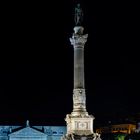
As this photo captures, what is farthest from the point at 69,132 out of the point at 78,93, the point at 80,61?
the point at 80,61

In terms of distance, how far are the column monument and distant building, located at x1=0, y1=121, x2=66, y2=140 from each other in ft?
136

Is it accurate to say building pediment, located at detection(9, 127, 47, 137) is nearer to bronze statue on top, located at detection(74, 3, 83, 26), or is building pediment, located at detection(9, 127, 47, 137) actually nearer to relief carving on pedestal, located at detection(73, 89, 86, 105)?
relief carving on pedestal, located at detection(73, 89, 86, 105)

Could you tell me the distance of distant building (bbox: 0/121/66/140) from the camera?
7350cm

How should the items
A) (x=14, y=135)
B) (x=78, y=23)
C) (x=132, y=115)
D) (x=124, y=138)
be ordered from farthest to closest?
(x=132, y=115) → (x=14, y=135) → (x=124, y=138) → (x=78, y=23)

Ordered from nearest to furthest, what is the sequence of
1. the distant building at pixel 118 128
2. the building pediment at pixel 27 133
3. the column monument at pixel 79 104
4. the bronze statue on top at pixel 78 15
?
1. the column monument at pixel 79 104
2. the bronze statue on top at pixel 78 15
3. the building pediment at pixel 27 133
4. the distant building at pixel 118 128

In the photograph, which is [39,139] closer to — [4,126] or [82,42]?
[4,126]

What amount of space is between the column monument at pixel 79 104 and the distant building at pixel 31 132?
41419 millimetres

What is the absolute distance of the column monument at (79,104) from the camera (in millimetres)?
32312

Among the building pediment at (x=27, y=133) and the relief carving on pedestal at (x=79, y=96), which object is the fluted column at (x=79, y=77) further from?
the building pediment at (x=27, y=133)

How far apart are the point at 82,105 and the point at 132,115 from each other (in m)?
46.8

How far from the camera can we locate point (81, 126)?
32.4 meters

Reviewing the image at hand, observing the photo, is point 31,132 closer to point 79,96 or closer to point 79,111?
point 79,96

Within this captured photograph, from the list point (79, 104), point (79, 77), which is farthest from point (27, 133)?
point (79, 77)

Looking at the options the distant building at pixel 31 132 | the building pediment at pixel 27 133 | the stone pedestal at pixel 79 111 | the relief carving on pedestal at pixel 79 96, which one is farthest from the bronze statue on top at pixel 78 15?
the building pediment at pixel 27 133
